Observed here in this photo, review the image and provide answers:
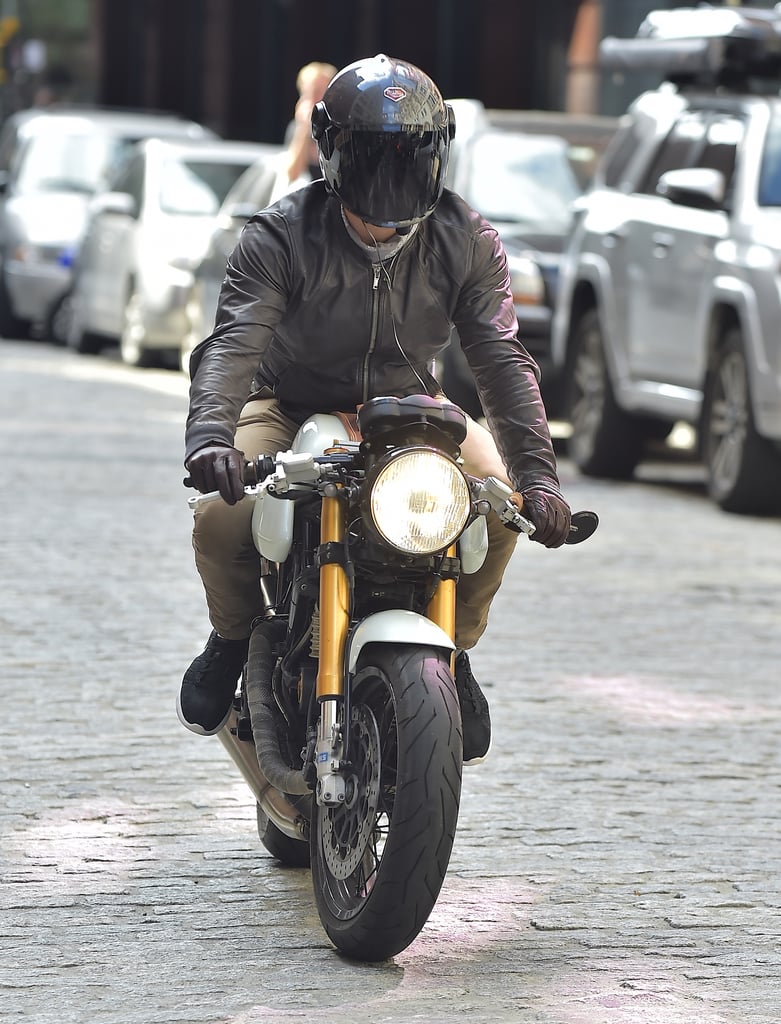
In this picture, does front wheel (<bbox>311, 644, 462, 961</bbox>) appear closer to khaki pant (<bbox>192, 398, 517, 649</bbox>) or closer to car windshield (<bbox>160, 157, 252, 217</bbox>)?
khaki pant (<bbox>192, 398, 517, 649</bbox>)

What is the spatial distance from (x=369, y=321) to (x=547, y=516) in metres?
0.59

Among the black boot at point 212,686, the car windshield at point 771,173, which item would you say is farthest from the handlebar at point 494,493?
the car windshield at point 771,173

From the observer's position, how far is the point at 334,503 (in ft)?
15.6

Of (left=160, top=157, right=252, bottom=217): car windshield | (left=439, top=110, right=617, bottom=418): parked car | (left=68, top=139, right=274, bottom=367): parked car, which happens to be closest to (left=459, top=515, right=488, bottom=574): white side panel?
(left=439, top=110, right=617, bottom=418): parked car

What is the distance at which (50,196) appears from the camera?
2300cm

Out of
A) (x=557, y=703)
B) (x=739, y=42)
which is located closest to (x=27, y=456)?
(x=739, y=42)

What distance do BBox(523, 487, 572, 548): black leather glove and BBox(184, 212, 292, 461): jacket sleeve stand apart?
579 millimetres

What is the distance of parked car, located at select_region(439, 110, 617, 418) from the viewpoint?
15.4 m

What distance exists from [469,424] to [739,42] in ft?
28.7

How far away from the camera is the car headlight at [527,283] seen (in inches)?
600

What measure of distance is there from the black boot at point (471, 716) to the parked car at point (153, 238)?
44.6ft

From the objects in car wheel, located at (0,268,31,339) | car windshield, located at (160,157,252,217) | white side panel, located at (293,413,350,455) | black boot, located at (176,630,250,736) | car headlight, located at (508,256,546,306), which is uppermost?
white side panel, located at (293,413,350,455)

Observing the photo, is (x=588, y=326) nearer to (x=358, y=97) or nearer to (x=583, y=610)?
(x=583, y=610)

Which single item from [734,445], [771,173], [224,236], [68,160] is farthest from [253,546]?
[68,160]
